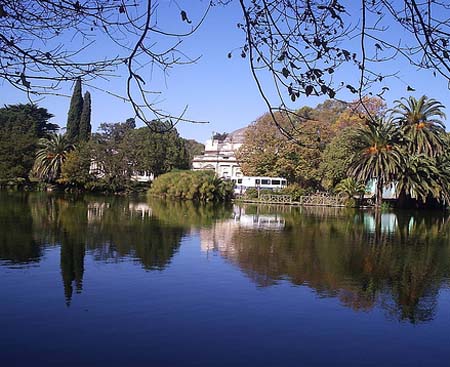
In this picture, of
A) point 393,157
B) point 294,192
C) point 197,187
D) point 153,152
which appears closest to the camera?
point 393,157

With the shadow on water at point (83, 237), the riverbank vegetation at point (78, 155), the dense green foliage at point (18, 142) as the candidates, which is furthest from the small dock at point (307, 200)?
the dense green foliage at point (18, 142)

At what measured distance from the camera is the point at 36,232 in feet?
61.6

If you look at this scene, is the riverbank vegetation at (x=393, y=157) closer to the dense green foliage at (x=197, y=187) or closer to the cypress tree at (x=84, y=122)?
the dense green foliage at (x=197, y=187)

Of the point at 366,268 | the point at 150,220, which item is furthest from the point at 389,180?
the point at 366,268

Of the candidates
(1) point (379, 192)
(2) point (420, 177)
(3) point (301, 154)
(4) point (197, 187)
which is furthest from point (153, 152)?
(2) point (420, 177)

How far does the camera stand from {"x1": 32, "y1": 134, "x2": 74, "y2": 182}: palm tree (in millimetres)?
48219

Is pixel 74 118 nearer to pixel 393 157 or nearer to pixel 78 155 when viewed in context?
pixel 78 155

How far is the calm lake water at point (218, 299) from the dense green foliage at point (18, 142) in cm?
3068

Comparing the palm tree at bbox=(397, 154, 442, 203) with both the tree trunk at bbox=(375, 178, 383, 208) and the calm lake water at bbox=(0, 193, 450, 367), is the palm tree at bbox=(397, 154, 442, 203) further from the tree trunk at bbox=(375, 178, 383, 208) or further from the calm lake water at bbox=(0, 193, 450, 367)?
the calm lake water at bbox=(0, 193, 450, 367)

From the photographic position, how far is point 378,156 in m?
34.2

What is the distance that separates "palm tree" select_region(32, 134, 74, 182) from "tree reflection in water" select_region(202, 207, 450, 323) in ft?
88.2

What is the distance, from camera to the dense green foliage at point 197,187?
42.9 metres

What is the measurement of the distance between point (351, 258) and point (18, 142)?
3942 cm

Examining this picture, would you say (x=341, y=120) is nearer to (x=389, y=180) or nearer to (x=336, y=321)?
(x=389, y=180)
